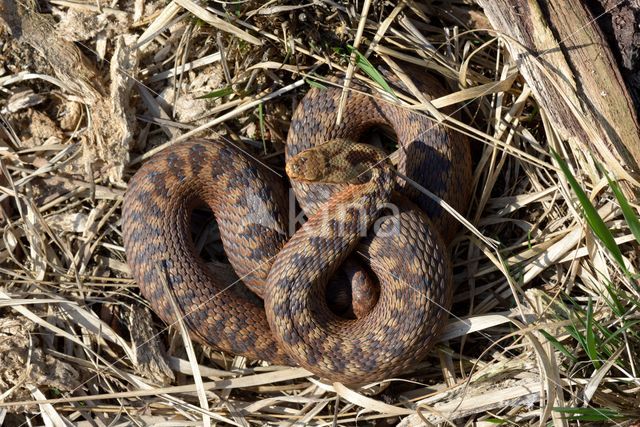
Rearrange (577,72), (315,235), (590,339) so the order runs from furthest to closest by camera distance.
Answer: (315,235) < (577,72) < (590,339)

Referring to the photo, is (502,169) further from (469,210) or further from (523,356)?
(523,356)

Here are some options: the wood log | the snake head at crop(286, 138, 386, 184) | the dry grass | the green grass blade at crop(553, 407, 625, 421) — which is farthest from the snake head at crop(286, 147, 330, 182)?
the green grass blade at crop(553, 407, 625, 421)

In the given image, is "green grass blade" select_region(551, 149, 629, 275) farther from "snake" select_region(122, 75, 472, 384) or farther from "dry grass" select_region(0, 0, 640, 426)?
"snake" select_region(122, 75, 472, 384)

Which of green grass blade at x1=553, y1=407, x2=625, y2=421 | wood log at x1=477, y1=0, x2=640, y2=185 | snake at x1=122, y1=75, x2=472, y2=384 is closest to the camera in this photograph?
green grass blade at x1=553, y1=407, x2=625, y2=421

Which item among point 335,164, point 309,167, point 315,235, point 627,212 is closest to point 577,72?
point 627,212

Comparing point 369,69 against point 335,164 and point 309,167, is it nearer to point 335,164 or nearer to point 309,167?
point 335,164

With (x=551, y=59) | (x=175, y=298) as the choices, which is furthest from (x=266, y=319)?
(x=551, y=59)
